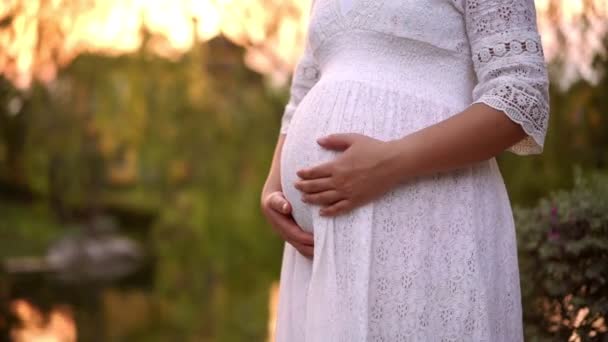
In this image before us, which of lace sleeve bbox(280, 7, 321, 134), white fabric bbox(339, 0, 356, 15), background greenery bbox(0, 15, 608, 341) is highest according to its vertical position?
white fabric bbox(339, 0, 356, 15)

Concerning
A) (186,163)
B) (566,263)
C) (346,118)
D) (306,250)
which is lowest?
(186,163)

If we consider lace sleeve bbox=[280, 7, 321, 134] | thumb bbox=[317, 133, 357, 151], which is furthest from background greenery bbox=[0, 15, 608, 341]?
thumb bbox=[317, 133, 357, 151]

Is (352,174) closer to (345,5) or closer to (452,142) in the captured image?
(452,142)

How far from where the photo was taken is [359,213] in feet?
4.14

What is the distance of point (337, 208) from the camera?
4.17 feet

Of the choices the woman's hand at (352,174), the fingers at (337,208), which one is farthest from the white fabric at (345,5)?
the fingers at (337,208)

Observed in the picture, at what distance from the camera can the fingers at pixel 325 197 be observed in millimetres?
1271

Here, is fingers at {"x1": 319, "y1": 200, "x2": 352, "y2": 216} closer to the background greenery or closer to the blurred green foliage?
the blurred green foliage

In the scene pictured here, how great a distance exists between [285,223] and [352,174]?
9.0 inches

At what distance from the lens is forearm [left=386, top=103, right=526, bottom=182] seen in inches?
48.1

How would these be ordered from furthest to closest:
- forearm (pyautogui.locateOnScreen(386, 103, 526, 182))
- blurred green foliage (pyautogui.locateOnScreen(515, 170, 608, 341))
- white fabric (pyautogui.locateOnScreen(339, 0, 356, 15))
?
blurred green foliage (pyautogui.locateOnScreen(515, 170, 608, 341)), white fabric (pyautogui.locateOnScreen(339, 0, 356, 15)), forearm (pyautogui.locateOnScreen(386, 103, 526, 182))

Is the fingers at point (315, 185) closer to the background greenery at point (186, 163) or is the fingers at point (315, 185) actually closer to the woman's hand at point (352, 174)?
the woman's hand at point (352, 174)

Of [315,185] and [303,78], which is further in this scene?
[303,78]

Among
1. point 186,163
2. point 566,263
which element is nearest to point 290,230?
point 566,263
